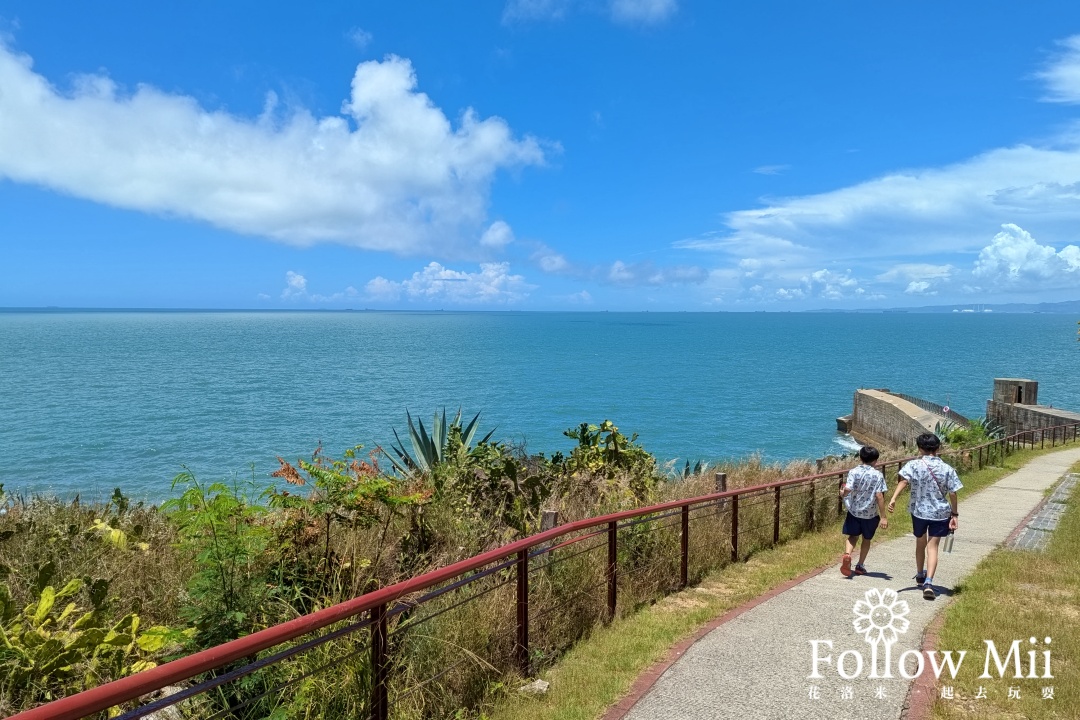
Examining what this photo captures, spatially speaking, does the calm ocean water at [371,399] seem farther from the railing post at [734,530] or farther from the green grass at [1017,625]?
the green grass at [1017,625]

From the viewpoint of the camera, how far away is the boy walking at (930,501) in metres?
6.85

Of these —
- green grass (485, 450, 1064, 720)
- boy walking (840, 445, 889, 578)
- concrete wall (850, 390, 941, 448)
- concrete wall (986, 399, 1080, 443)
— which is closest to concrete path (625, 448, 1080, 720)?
green grass (485, 450, 1064, 720)

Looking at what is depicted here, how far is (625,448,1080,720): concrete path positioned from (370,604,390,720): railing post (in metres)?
1.48

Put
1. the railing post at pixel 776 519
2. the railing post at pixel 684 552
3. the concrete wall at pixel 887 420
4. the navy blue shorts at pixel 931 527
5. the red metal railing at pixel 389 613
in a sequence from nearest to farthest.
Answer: the red metal railing at pixel 389 613, the railing post at pixel 684 552, the navy blue shorts at pixel 931 527, the railing post at pixel 776 519, the concrete wall at pixel 887 420

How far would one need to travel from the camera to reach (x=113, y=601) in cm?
452

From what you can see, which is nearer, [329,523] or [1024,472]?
[329,523]

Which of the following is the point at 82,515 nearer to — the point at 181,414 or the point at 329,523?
the point at 329,523

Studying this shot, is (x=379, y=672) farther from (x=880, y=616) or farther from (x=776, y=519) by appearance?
(x=776, y=519)

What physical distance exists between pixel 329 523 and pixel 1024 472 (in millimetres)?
22598

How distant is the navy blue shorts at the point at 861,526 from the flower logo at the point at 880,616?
652 millimetres

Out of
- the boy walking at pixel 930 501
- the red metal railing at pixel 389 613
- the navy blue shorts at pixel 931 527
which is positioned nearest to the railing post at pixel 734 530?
the red metal railing at pixel 389 613

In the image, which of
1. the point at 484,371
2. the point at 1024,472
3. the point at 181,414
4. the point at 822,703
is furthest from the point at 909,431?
the point at 484,371

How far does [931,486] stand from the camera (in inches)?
272

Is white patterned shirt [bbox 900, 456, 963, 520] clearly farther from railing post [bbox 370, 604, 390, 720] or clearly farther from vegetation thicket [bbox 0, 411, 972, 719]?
railing post [bbox 370, 604, 390, 720]
